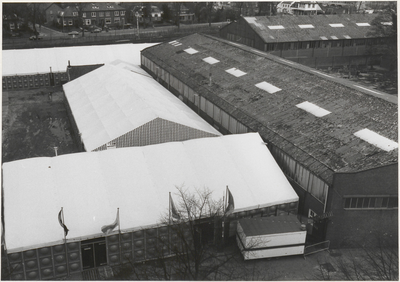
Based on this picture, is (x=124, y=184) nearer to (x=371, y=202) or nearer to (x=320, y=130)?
(x=320, y=130)

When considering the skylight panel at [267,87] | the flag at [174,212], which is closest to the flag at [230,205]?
the flag at [174,212]

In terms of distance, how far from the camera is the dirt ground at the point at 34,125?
40.7m

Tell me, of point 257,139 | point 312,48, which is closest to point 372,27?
point 312,48

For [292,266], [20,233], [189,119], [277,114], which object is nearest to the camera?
[20,233]

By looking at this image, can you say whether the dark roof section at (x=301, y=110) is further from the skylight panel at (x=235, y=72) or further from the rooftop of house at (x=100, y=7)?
the rooftop of house at (x=100, y=7)

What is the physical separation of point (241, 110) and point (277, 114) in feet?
13.0

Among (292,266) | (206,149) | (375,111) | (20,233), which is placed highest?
(375,111)

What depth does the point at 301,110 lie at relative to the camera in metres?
34.3

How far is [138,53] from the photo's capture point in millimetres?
72312

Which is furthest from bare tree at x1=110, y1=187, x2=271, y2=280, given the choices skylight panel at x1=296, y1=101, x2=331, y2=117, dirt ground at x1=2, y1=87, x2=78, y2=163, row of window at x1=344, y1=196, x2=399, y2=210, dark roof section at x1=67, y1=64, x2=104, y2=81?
dark roof section at x1=67, y1=64, x2=104, y2=81

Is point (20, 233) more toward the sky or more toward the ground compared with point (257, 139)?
more toward the ground

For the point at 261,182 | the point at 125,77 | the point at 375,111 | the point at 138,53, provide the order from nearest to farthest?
the point at 261,182
the point at 375,111
the point at 125,77
the point at 138,53

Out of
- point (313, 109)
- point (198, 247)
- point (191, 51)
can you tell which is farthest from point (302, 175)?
point (191, 51)

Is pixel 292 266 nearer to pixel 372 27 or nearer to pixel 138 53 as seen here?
pixel 138 53
